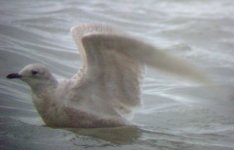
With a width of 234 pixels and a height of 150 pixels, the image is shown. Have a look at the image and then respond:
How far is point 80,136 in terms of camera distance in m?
8.27

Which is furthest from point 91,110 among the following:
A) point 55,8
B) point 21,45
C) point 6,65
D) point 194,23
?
point 55,8

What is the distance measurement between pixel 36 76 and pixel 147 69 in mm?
1446

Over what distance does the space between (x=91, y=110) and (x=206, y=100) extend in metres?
2.64

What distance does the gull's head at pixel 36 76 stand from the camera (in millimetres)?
8516

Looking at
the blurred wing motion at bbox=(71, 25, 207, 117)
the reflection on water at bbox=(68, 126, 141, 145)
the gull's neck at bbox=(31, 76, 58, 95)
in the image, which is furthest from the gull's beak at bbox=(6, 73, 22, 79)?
the reflection on water at bbox=(68, 126, 141, 145)

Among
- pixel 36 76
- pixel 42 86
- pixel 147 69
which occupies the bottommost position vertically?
pixel 42 86

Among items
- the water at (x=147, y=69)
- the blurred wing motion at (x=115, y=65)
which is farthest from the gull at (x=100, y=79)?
the water at (x=147, y=69)

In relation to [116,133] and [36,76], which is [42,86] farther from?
[116,133]

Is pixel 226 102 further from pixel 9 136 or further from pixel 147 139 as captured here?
pixel 9 136

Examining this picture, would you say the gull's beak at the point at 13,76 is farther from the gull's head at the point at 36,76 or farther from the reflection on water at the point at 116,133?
the reflection on water at the point at 116,133

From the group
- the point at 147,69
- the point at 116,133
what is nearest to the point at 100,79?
the point at 116,133

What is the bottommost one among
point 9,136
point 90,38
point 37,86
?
point 9,136

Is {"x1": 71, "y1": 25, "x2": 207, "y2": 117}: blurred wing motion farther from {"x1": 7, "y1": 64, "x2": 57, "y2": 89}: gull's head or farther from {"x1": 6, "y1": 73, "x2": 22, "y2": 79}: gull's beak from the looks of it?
{"x1": 6, "y1": 73, "x2": 22, "y2": 79}: gull's beak

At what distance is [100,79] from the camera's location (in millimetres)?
8562
